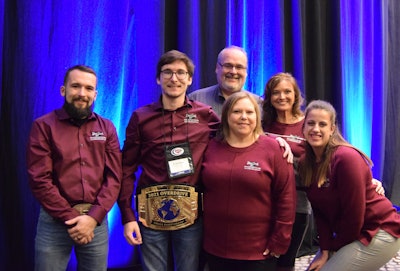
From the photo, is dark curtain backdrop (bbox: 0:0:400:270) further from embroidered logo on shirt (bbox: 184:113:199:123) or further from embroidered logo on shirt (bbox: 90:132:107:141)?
embroidered logo on shirt (bbox: 184:113:199:123)

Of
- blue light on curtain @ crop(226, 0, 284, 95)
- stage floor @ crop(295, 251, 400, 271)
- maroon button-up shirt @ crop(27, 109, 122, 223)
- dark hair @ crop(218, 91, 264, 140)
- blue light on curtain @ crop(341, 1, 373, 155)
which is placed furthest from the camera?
blue light on curtain @ crop(341, 1, 373, 155)

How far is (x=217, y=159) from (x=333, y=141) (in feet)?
1.92

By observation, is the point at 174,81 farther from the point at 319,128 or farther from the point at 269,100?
the point at 319,128

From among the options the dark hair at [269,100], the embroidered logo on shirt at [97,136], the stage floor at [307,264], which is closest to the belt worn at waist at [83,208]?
the embroidered logo on shirt at [97,136]

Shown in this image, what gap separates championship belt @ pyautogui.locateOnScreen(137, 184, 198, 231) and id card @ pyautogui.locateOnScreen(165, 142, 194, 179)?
0.06 meters

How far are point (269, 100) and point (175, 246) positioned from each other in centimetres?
95

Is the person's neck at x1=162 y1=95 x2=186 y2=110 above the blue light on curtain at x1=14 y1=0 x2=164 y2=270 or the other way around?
the other way around

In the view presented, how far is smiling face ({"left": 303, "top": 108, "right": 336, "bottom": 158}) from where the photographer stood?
6.15 feet

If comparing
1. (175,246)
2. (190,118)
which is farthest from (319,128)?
(175,246)

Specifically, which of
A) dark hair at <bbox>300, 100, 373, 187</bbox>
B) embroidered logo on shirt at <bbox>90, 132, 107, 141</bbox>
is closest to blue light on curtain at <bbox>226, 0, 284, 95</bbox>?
dark hair at <bbox>300, 100, 373, 187</bbox>

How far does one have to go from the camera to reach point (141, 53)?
276cm

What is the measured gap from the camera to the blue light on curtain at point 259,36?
3.30 metres

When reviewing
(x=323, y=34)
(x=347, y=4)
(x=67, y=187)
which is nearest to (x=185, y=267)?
(x=67, y=187)

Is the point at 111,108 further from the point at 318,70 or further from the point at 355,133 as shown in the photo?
the point at 355,133
